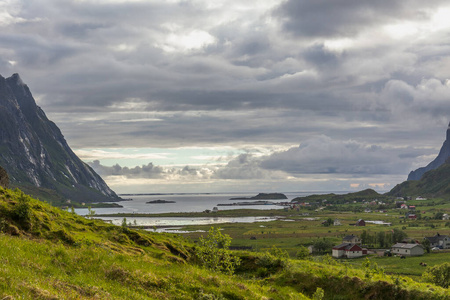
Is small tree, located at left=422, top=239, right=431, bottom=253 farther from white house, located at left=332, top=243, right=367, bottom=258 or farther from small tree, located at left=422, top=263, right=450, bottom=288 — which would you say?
small tree, located at left=422, top=263, right=450, bottom=288

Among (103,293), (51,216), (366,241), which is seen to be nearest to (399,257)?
(366,241)

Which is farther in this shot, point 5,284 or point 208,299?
point 208,299

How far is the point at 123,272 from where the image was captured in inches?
1017

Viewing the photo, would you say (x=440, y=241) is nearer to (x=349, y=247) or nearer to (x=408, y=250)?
(x=408, y=250)

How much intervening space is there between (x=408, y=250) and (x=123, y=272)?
5726 inches

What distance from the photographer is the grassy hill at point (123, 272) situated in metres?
21.0

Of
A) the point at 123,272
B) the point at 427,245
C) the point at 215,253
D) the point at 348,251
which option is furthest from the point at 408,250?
the point at 123,272

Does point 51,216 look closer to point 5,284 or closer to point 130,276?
point 130,276

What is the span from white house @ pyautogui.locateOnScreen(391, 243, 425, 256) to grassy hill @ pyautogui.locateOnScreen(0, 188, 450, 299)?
117 m

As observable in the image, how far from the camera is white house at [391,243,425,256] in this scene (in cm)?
14700

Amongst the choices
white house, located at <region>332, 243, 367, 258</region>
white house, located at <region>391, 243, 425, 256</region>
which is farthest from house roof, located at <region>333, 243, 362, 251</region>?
white house, located at <region>391, 243, 425, 256</region>

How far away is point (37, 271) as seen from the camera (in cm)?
2231

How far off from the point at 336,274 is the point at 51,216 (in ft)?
104

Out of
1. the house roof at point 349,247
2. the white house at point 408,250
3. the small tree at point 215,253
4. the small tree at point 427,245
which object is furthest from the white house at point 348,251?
the small tree at point 215,253
